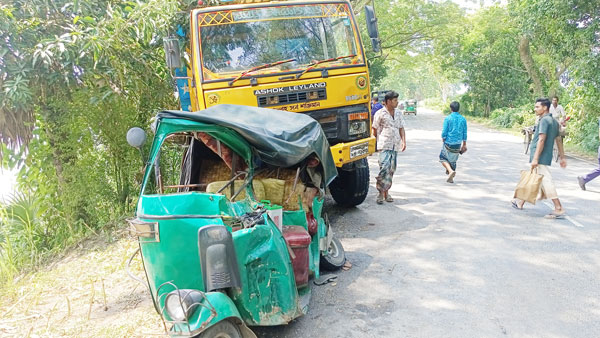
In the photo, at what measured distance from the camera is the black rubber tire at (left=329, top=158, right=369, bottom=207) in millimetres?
7160

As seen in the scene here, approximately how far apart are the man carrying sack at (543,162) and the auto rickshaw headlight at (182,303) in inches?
203

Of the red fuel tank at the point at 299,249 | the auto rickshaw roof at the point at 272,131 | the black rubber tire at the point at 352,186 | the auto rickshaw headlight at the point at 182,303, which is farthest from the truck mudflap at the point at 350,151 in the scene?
the auto rickshaw headlight at the point at 182,303

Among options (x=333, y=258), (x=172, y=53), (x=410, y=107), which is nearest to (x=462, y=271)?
(x=333, y=258)

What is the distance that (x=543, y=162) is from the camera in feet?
21.6

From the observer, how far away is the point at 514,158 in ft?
40.3

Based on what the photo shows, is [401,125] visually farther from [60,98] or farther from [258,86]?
[60,98]

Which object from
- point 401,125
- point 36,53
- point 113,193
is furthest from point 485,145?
point 36,53

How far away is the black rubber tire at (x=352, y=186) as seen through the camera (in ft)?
23.5

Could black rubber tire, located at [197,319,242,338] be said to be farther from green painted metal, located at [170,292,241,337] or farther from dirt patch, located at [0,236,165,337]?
dirt patch, located at [0,236,165,337]

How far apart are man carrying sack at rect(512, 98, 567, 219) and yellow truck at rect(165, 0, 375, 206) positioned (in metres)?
2.18

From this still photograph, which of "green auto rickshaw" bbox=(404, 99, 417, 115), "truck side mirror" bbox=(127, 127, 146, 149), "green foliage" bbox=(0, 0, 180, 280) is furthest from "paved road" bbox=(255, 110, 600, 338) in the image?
"green auto rickshaw" bbox=(404, 99, 417, 115)

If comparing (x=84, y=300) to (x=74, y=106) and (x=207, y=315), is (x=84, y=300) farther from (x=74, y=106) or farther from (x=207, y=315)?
(x=74, y=106)

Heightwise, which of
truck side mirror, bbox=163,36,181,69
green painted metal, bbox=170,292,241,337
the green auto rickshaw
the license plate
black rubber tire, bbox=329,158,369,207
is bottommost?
the green auto rickshaw

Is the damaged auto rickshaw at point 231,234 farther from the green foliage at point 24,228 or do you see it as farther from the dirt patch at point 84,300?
the green foliage at point 24,228
